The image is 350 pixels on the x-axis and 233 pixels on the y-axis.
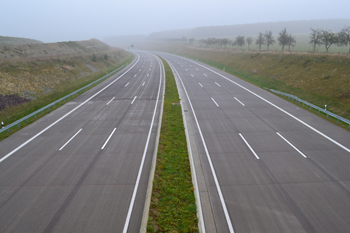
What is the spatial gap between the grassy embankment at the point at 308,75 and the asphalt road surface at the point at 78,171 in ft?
51.6

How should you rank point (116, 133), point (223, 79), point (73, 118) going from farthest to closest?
point (223, 79)
point (73, 118)
point (116, 133)

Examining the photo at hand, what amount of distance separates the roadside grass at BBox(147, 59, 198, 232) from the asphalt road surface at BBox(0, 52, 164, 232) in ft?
1.93

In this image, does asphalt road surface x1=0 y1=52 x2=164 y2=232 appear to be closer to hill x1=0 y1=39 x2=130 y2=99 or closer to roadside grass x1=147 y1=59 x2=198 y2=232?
roadside grass x1=147 y1=59 x2=198 y2=232

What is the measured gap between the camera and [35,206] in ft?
29.1

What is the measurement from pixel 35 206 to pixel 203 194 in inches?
260

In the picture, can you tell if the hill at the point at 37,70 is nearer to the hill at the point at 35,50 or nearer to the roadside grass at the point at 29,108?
the hill at the point at 35,50

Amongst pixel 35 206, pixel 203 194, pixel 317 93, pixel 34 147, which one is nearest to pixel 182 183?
pixel 203 194

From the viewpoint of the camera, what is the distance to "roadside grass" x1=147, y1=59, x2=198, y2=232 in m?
7.89

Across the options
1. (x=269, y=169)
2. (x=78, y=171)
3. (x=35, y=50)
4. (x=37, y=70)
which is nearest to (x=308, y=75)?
(x=269, y=169)

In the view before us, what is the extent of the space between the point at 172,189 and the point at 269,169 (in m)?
5.00

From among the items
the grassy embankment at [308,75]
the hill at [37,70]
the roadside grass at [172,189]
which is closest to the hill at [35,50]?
the hill at [37,70]

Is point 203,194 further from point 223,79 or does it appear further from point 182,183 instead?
point 223,79

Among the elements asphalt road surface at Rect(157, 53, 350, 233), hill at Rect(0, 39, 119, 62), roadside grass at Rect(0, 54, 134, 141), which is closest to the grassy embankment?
asphalt road surface at Rect(157, 53, 350, 233)

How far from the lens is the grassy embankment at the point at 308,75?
2229cm
